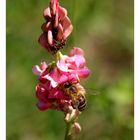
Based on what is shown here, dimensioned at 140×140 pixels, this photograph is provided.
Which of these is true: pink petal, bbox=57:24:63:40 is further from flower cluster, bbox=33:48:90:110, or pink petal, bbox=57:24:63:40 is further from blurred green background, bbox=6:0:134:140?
blurred green background, bbox=6:0:134:140

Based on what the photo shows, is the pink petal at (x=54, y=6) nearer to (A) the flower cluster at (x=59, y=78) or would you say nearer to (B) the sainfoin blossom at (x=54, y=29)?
(B) the sainfoin blossom at (x=54, y=29)

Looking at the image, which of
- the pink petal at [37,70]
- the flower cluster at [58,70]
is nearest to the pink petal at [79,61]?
the flower cluster at [58,70]

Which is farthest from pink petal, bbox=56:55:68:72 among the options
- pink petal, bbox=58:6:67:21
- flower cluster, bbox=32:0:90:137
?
pink petal, bbox=58:6:67:21

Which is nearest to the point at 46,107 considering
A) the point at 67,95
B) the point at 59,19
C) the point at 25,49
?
the point at 67,95

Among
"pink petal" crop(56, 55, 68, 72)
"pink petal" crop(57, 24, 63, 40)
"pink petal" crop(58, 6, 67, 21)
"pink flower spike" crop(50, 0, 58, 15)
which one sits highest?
"pink flower spike" crop(50, 0, 58, 15)

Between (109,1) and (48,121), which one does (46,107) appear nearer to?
(48,121)

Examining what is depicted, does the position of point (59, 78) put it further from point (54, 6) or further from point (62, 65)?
point (54, 6)
